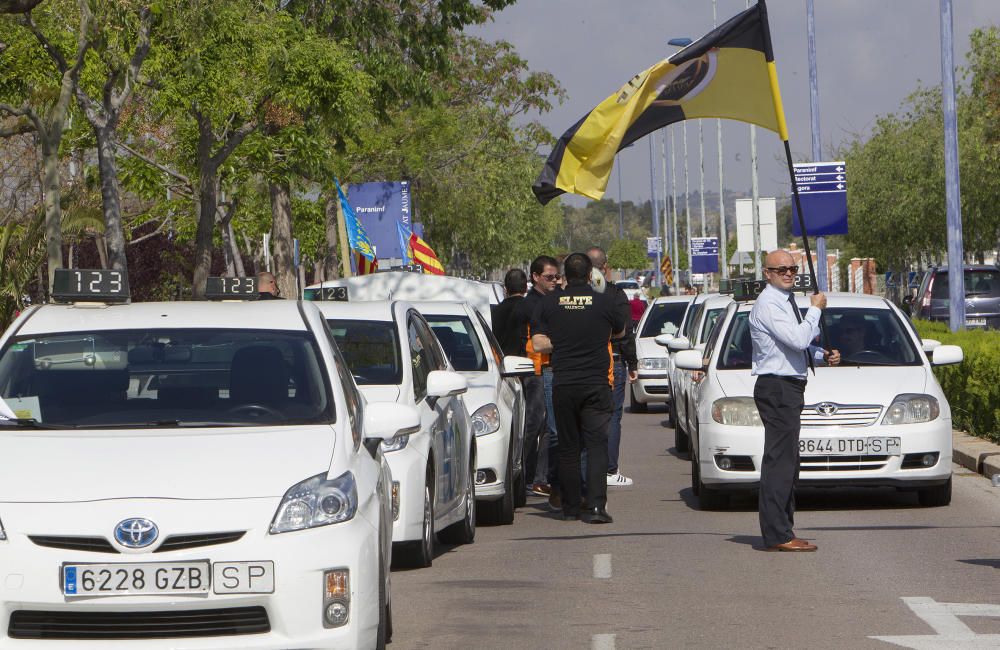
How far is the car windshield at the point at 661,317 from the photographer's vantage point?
85.9ft

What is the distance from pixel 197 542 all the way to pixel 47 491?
1.91 feet

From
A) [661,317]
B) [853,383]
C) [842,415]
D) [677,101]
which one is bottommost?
[842,415]

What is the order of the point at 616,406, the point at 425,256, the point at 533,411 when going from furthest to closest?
the point at 425,256
the point at 533,411
the point at 616,406

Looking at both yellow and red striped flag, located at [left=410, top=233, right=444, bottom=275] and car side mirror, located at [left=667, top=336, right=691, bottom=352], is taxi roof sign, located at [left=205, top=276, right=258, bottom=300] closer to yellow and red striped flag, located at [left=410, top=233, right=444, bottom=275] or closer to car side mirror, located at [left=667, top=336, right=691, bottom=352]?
car side mirror, located at [left=667, top=336, right=691, bottom=352]

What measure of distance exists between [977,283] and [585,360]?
1148 inches

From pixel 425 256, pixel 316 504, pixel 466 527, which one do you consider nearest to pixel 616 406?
pixel 466 527

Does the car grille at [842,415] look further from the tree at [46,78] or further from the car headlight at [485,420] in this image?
the tree at [46,78]

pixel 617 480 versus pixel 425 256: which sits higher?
pixel 425 256

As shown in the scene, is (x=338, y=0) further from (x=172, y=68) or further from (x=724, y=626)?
(x=724, y=626)

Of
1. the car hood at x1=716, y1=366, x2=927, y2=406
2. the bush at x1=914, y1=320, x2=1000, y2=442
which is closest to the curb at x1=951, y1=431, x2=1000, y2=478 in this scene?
the bush at x1=914, y1=320, x2=1000, y2=442

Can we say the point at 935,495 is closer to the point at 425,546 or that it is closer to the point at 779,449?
the point at 779,449

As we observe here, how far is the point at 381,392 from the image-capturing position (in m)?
10.4

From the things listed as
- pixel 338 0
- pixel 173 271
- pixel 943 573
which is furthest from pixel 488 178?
pixel 943 573

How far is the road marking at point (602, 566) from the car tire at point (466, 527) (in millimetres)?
1026
